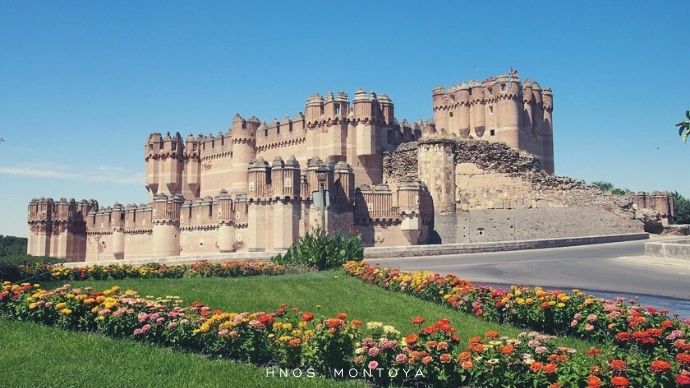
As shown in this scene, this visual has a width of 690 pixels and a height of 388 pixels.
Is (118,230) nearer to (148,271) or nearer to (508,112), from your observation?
(508,112)

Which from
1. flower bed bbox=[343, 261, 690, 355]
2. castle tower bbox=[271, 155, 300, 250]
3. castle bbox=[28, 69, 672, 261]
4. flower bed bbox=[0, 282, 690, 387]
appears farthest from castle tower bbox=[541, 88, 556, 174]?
flower bed bbox=[0, 282, 690, 387]

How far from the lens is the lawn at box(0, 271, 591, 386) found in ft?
30.1

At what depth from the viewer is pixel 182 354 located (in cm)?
1063

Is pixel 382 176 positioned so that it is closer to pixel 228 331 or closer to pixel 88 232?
pixel 88 232

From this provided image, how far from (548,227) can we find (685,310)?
29.2 metres

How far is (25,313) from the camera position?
13586 mm

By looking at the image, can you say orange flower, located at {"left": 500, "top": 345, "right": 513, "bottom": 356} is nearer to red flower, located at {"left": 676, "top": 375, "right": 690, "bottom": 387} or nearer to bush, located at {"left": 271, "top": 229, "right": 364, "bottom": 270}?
red flower, located at {"left": 676, "top": 375, "right": 690, "bottom": 387}

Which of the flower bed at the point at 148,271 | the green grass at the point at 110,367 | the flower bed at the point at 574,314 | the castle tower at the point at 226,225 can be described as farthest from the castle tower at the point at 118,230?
the green grass at the point at 110,367

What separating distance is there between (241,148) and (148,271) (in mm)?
41101

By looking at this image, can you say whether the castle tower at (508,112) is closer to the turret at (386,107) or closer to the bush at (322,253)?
the turret at (386,107)

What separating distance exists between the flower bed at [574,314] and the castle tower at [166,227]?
126 feet

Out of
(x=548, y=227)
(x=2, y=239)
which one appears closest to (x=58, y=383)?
(x=548, y=227)

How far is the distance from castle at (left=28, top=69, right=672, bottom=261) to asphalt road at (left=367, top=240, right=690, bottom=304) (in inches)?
265

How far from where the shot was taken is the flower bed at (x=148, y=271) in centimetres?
2233
